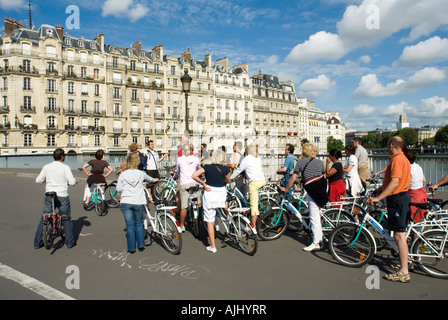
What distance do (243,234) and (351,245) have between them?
182 cm

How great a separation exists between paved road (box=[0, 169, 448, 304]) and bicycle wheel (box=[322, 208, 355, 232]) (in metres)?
0.66

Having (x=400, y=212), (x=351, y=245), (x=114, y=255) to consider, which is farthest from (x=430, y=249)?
(x=114, y=255)

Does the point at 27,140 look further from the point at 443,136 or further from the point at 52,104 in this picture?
the point at 443,136

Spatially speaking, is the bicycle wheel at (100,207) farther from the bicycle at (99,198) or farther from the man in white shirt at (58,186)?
the man in white shirt at (58,186)

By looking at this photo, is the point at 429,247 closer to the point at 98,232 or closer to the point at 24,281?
the point at 24,281

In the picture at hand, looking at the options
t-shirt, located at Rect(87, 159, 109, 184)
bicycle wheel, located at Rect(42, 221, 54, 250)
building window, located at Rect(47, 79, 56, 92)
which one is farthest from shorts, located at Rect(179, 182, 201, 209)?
building window, located at Rect(47, 79, 56, 92)

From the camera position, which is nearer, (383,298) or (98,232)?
(383,298)

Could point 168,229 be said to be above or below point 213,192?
below

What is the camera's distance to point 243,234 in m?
6.03

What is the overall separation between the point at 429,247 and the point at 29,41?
5420cm

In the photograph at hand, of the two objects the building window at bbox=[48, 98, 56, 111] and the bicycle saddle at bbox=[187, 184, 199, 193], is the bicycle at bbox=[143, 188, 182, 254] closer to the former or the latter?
the bicycle saddle at bbox=[187, 184, 199, 193]

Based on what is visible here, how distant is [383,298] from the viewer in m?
4.15

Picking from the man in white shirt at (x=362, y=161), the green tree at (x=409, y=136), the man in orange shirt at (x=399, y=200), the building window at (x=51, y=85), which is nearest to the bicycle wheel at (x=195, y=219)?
the man in orange shirt at (x=399, y=200)
